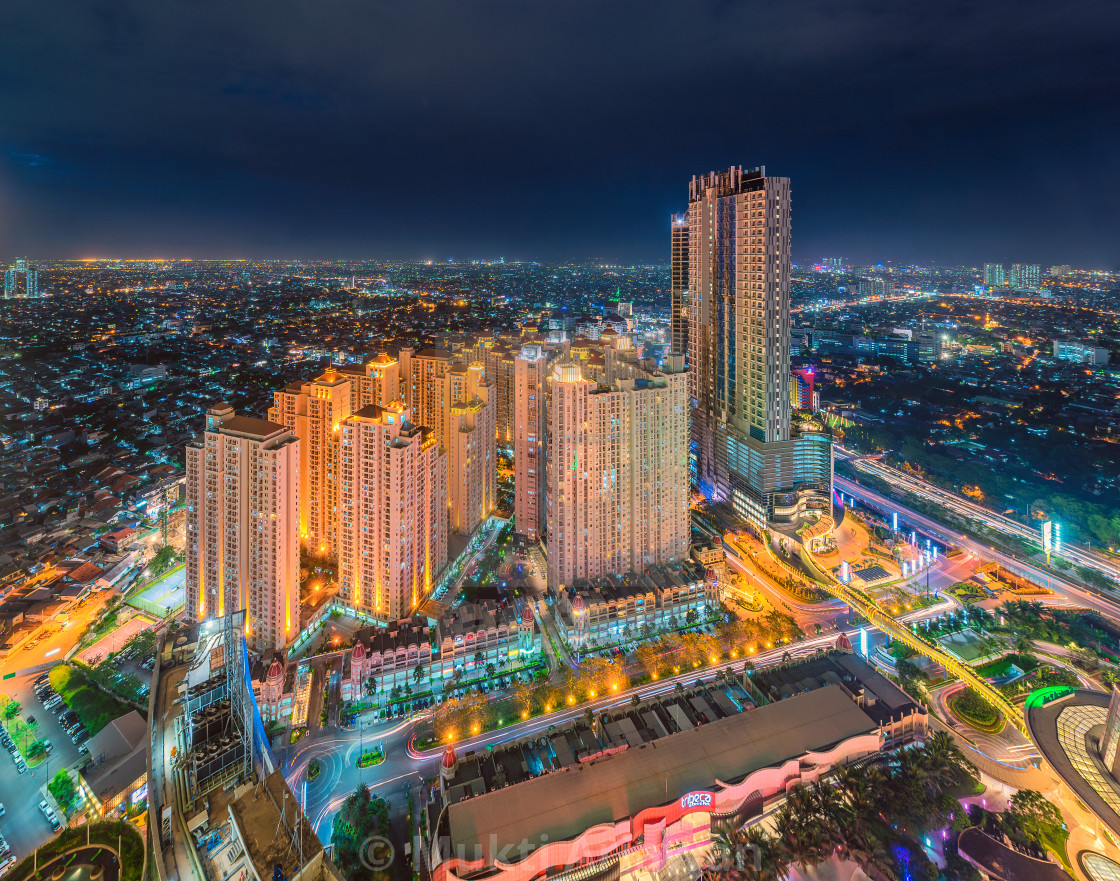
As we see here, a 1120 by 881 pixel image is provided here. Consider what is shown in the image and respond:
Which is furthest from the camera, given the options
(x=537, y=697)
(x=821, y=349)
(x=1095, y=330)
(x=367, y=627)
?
(x=821, y=349)

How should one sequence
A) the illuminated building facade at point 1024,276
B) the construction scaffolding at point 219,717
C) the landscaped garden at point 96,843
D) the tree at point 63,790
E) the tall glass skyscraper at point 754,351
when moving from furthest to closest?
the illuminated building facade at point 1024,276 → the tall glass skyscraper at point 754,351 → the tree at point 63,790 → the landscaped garden at point 96,843 → the construction scaffolding at point 219,717

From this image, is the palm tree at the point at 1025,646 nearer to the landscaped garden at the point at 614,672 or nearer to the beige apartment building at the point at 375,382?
the landscaped garden at the point at 614,672

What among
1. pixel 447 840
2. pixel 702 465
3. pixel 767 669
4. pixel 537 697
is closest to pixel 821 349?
pixel 702 465

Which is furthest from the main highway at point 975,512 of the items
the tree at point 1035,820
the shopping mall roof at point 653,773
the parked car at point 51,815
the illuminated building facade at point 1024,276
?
the parked car at point 51,815

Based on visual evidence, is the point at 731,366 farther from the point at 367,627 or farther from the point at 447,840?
the point at 447,840

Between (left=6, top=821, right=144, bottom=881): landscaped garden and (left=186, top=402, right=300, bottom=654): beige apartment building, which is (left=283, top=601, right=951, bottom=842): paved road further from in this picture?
(left=186, top=402, right=300, bottom=654): beige apartment building

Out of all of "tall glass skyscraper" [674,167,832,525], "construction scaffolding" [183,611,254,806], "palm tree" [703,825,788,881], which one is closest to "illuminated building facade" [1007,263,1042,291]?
"tall glass skyscraper" [674,167,832,525]
